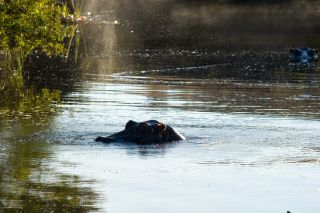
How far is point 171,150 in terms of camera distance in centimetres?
2480

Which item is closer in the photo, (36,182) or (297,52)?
(36,182)

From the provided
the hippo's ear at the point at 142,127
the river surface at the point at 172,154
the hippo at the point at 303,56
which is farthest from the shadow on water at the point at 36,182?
the hippo at the point at 303,56

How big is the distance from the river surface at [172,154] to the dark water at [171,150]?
0.08 feet

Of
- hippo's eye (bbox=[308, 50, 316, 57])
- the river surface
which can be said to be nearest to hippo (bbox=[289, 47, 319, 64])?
hippo's eye (bbox=[308, 50, 316, 57])

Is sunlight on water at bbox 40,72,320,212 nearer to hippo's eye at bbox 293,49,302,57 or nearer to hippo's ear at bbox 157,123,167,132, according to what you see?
hippo's ear at bbox 157,123,167,132

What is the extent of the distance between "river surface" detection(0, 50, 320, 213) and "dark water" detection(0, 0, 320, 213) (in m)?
0.02

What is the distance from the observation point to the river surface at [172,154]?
18.3 m

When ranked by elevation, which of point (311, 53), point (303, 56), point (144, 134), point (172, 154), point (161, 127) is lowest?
point (172, 154)

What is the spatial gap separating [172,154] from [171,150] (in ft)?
2.16

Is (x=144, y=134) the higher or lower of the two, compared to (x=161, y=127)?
lower

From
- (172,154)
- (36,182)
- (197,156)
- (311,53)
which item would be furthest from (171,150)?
(311,53)

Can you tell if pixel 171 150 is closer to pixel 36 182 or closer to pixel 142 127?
pixel 142 127

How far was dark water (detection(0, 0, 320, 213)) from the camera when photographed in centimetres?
1834

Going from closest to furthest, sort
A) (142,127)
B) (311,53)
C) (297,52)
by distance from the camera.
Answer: (142,127), (297,52), (311,53)
